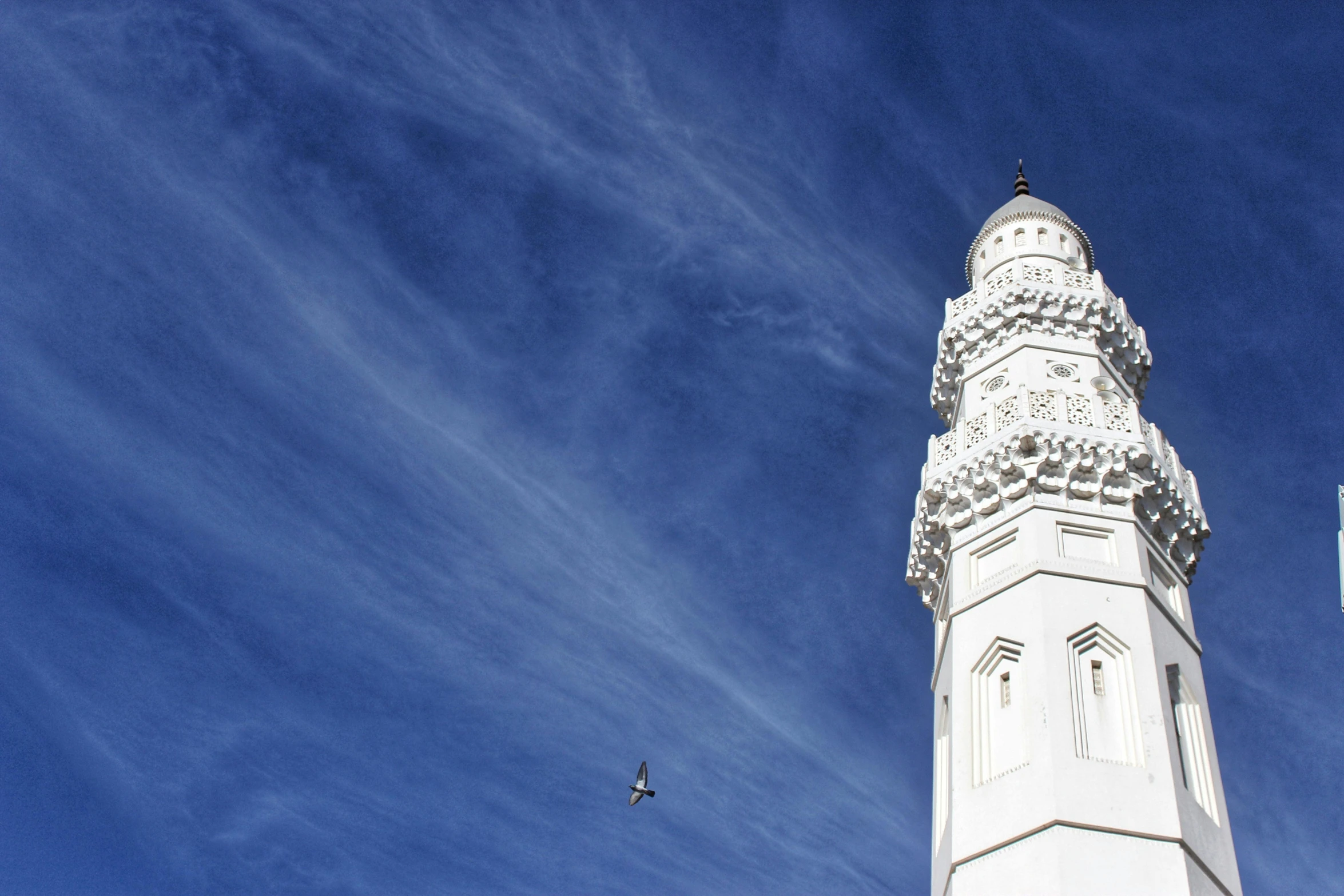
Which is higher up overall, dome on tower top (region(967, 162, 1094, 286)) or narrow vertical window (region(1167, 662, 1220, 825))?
dome on tower top (region(967, 162, 1094, 286))

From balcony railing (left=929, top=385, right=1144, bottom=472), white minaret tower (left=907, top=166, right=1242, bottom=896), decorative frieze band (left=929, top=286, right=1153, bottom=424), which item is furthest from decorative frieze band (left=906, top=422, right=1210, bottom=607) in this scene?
decorative frieze band (left=929, top=286, right=1153, bottom=424)

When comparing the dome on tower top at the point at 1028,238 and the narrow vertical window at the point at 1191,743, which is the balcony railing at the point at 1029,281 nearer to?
the dome on tower top at the point at 1028,238

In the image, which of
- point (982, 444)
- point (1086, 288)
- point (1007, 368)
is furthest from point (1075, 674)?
point (1086, 288)

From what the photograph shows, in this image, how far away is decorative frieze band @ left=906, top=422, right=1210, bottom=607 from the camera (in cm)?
2488

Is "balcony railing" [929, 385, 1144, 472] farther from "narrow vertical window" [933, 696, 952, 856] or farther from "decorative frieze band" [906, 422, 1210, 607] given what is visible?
"narrow vertical window" [933, 696, 952, 856]

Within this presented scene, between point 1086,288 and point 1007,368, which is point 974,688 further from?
point 1086,288

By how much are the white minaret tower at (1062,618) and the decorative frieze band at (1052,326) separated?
0.18 feet

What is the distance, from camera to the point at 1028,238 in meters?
34.1

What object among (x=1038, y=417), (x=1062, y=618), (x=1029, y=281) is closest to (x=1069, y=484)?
(x=1038, y=417)

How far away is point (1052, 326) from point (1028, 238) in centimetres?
498

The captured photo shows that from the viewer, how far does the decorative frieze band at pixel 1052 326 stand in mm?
30016

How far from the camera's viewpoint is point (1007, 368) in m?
29.4

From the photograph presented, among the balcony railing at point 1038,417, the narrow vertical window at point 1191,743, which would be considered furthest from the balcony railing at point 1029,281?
the narrow vertical window at point 1191,743

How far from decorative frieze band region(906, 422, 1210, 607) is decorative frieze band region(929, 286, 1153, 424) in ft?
13.1
